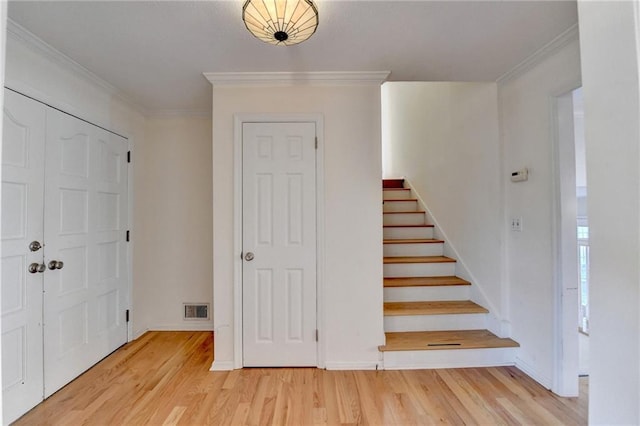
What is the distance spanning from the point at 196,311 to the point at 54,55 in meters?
2.45

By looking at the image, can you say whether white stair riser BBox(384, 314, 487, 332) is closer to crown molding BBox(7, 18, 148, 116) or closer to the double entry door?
the double entry door

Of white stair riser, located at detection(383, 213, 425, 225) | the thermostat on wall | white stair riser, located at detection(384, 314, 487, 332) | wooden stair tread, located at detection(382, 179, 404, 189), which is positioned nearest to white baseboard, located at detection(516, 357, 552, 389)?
white stair riser, located at detection(384, 314, 487, 332)

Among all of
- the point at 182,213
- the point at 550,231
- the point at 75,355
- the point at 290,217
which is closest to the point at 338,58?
the point at 290,217

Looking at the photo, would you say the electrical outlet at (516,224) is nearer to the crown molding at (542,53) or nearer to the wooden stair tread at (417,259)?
the wooden stair tread at (417,259)

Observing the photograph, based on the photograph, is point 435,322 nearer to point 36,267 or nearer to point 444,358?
point 444,358

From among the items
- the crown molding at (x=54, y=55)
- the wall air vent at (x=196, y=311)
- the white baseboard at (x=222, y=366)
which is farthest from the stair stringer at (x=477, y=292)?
the crown molding at (x=54, y=55)

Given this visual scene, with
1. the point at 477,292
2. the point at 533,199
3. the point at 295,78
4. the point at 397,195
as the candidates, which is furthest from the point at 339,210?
the point at 397,195

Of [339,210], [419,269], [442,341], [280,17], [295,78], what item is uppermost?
[295,78]

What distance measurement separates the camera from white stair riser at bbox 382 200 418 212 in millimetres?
4047

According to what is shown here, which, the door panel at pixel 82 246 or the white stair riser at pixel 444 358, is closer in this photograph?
the door panel at pixel 82 246

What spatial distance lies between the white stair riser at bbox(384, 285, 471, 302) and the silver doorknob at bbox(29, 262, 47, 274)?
2609 mm

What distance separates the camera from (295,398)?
6.51 feet

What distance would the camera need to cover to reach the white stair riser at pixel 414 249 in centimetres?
329

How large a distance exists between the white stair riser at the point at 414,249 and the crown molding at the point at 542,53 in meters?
1.73
